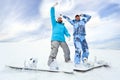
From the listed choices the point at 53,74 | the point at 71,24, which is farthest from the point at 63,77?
the point at 71,24

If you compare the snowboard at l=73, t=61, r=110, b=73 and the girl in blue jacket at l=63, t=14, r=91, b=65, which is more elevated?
the girl in blue jacket at l=63, t=14, r=91, b=65

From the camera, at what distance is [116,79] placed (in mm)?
10328

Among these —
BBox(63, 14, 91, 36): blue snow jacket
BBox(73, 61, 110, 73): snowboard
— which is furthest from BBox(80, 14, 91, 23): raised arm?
BBox(73, 61, 110, 73): snowboard

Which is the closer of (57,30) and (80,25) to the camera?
(80,25)

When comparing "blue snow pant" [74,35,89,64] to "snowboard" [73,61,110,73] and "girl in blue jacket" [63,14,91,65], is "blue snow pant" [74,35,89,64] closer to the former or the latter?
"girl in blue jacket" [63,14,91,65]

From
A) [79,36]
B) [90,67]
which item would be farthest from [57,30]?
[90,67]

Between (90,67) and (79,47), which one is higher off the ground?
(79,47)

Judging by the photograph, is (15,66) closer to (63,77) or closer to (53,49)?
(53,49)

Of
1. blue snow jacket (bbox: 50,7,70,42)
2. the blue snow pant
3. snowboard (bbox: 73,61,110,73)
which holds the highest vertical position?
blue snow jacket (bbox: 50,7,70,42)

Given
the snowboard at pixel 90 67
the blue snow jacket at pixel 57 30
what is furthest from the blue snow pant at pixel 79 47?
the blue snow jacket at pixel 57 30

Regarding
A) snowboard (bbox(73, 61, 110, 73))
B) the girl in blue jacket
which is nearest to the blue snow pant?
the girl in blue jacket

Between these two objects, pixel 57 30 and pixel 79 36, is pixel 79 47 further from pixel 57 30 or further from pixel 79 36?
pixel 57 30

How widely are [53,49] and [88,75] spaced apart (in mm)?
2402

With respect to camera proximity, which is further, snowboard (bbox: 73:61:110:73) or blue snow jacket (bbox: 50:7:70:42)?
blue snow jacket (bbox: 50:7:70:42)
